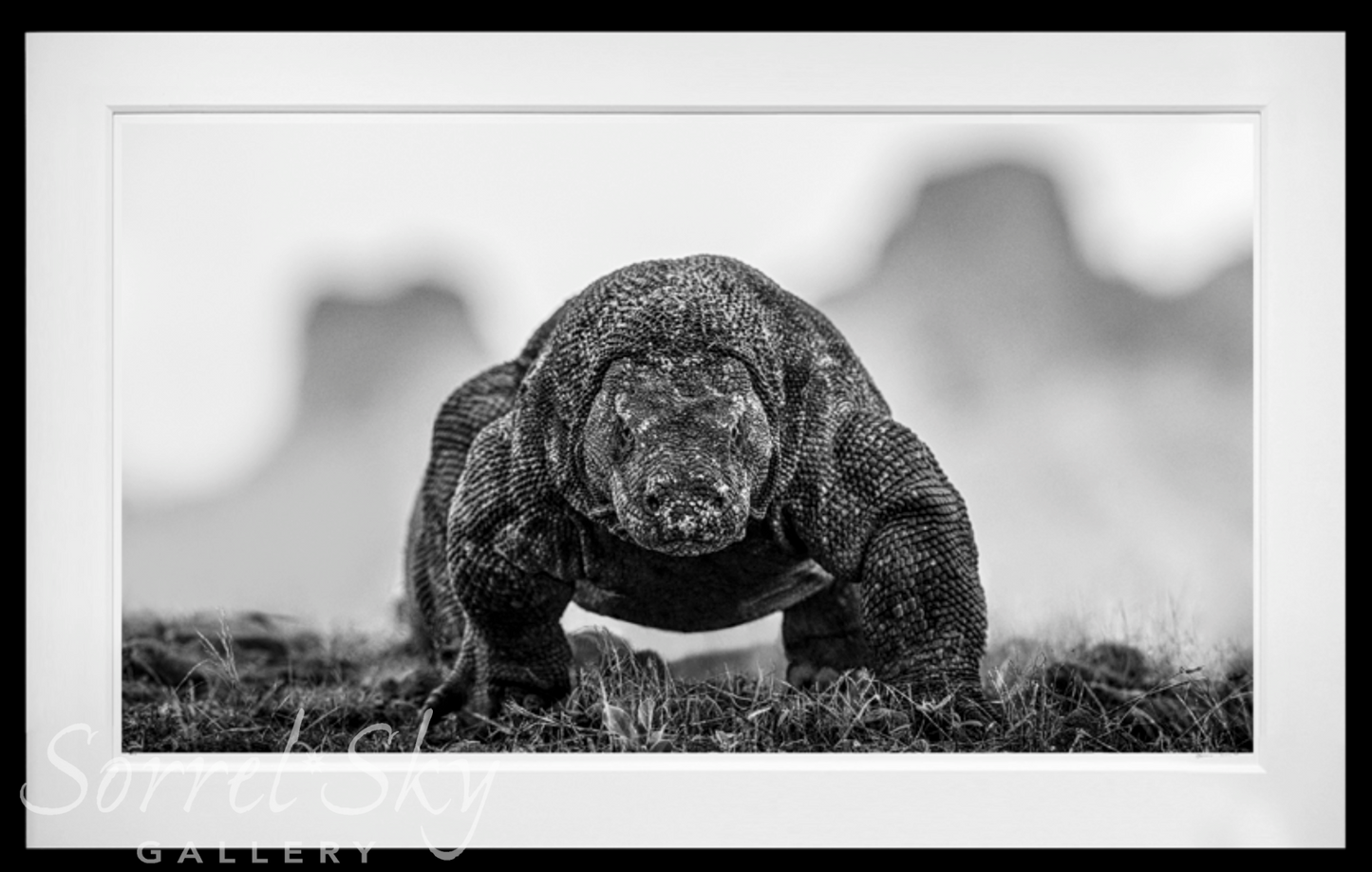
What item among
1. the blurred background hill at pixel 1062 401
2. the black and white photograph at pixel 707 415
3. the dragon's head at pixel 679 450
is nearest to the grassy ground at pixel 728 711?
the black and white photograph at pixel 707 415

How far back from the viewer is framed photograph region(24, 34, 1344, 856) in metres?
6.29

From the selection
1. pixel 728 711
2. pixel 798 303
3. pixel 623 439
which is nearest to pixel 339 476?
pixel 623 439

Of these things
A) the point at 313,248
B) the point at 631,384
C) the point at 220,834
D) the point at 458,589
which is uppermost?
the point at 313,248

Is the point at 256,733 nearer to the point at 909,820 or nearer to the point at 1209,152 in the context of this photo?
the point at 909,820

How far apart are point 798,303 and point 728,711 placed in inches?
70.7

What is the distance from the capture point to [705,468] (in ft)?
18.1

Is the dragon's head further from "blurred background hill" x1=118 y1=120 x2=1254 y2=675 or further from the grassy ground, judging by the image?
"blurred background hill" x1=118 y1=120 x2=1254 y2=675

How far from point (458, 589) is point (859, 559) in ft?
5.75

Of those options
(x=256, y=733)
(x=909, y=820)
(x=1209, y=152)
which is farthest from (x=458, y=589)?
(x=1209, y=152)

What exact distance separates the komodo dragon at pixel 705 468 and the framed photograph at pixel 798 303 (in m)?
0.44

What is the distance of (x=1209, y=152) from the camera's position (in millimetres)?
6559

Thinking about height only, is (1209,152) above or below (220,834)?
above

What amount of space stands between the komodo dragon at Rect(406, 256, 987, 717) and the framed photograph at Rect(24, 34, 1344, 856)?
17.2 inches

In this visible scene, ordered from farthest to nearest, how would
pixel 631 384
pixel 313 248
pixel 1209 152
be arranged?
pixel 313 248 < pixel 1209 152 < pixel 631 384
